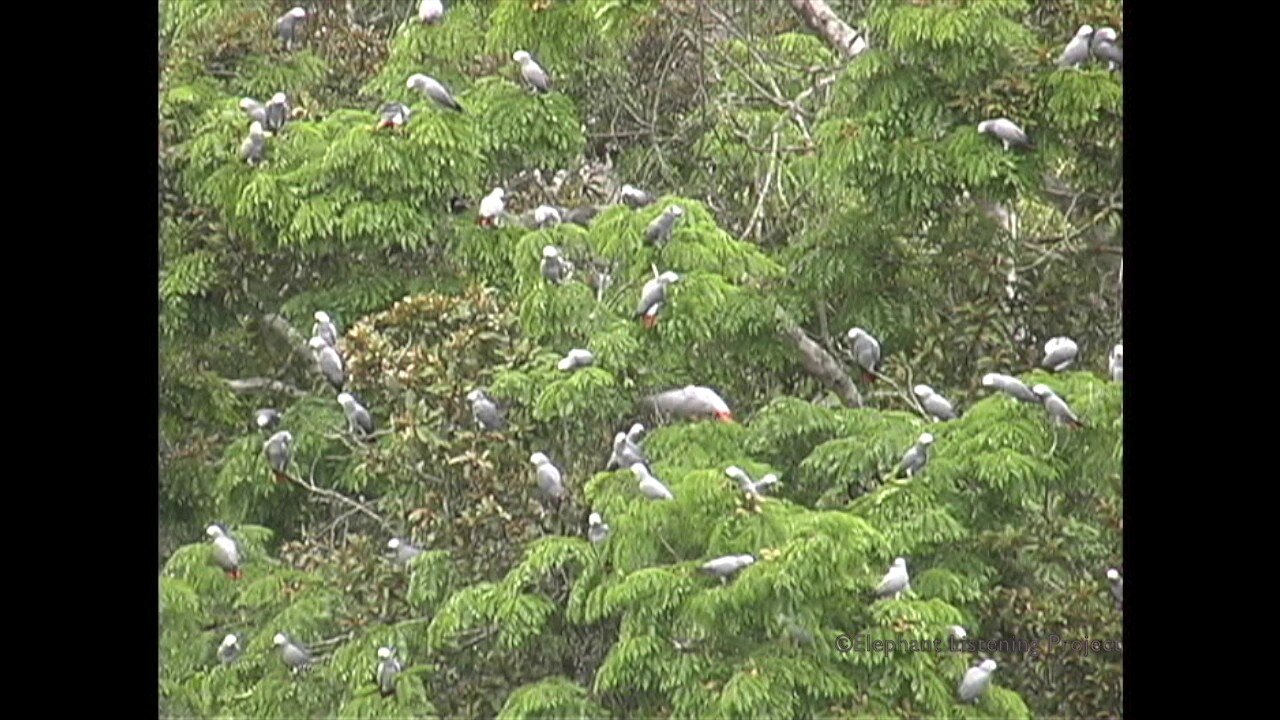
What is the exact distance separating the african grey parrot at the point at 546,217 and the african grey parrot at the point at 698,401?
389 millimetres

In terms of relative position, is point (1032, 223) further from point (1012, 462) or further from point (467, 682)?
point (467, 682)

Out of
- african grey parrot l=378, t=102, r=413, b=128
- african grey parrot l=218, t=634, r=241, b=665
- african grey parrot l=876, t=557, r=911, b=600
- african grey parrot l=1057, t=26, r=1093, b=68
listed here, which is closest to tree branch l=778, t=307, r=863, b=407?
african grey parrot l=876, t=557, r=911, b=600

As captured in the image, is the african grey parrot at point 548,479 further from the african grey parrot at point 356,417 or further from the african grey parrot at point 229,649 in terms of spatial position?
the african grey parrot at point 229,649

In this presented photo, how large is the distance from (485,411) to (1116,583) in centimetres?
122

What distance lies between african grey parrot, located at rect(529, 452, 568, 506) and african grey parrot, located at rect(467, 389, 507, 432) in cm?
9

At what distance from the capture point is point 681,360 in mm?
3727

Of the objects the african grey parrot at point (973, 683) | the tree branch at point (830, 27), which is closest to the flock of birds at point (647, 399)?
the african grey parrot at point (973, 683)

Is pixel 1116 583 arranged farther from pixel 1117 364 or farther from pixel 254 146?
pixel 254 146

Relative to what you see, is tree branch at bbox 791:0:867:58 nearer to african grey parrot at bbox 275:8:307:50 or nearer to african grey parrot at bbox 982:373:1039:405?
african grey parrot at bbox 982:373:1039:405

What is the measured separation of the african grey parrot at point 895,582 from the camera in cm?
362

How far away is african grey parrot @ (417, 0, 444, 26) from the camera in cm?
377
